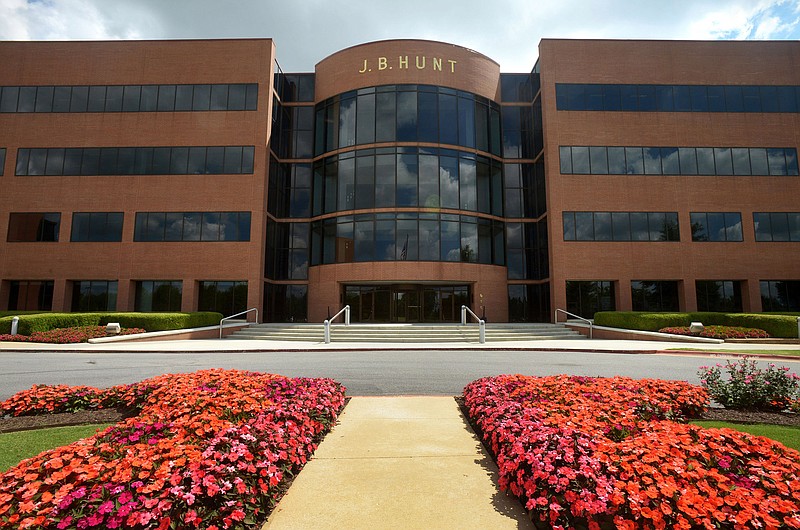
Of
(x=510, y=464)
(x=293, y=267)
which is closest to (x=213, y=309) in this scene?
(x=293, y=267)

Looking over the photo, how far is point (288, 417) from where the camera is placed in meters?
5.49

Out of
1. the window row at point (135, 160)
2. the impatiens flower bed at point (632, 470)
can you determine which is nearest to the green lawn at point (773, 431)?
the impatiens flower bed at point (632, 470)

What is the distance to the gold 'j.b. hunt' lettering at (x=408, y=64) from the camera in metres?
31.1

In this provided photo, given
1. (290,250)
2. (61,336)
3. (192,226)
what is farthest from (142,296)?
(290,250)

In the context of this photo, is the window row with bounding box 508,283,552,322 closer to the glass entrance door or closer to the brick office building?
the brick office building

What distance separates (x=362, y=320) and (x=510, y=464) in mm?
27123

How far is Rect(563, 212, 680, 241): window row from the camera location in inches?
1157

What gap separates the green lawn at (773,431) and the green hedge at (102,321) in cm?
2469

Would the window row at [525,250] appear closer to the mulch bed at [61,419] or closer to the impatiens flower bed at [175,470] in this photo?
the impatiens flower bed at [175,470]

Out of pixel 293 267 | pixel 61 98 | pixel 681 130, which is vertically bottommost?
pixel 293 267

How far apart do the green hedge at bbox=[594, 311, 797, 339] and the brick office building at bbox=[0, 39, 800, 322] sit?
9.91 feet

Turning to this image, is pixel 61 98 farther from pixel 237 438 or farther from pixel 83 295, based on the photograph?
pixel 237 438

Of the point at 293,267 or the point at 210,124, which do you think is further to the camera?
the point at 293,267

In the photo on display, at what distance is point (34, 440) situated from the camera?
17.8 ft
